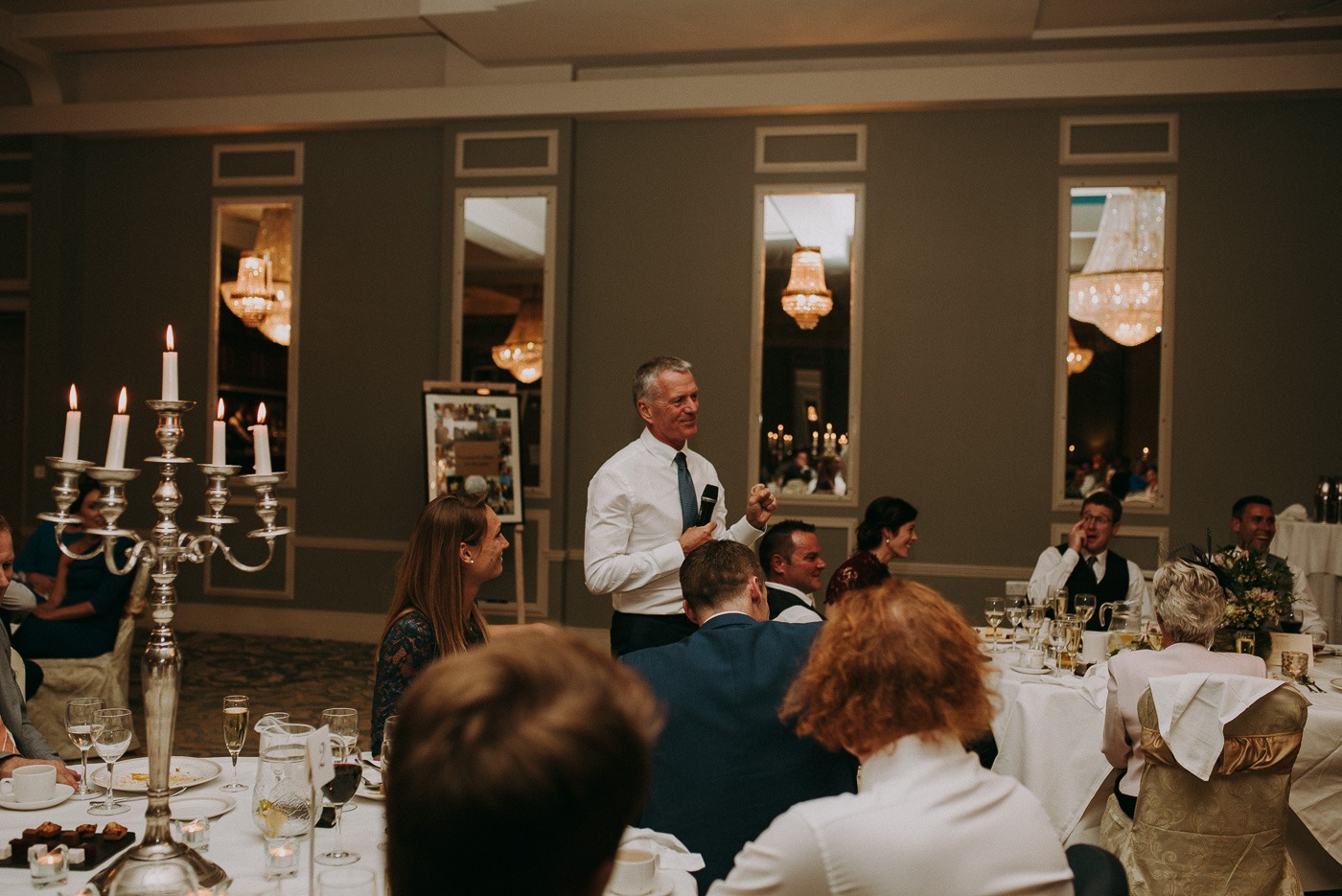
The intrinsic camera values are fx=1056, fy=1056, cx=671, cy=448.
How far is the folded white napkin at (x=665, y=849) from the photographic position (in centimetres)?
175

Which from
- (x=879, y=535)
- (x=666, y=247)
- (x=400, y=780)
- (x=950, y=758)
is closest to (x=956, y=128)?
(x=666, y=247)

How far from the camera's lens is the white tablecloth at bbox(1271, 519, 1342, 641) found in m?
5.72

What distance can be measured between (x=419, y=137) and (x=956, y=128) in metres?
3.73

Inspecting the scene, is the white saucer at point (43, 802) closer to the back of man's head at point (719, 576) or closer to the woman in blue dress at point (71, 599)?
the back of man's head at point (719, 576)

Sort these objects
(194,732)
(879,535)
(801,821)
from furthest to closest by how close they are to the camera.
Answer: (194,732) < (879,535) < (801,821)

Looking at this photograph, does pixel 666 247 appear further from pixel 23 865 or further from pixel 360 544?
pixel 23 865

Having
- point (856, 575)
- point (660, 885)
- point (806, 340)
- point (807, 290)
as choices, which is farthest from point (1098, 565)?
point (660, 885)

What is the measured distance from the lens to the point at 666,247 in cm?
723

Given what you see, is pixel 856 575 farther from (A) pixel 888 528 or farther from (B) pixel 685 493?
(A) pixel 888 528

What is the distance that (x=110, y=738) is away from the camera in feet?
6.18

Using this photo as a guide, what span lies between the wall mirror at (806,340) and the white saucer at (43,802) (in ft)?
17.7

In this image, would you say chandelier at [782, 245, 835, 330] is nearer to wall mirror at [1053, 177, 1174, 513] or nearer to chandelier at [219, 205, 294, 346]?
wall mirror at [1053, 177, 1174, 513]

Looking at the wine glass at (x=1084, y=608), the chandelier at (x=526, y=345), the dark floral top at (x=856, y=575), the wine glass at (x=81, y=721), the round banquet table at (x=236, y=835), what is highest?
the chandelier at (x=526, y=345)

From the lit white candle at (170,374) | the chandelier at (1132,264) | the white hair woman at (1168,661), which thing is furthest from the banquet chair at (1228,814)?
the chandelier at (1132,264)
